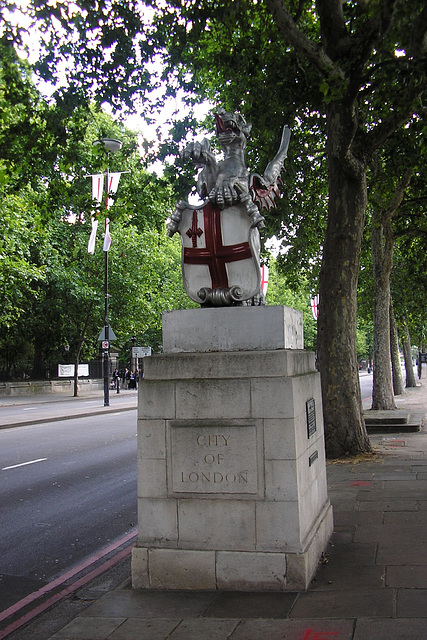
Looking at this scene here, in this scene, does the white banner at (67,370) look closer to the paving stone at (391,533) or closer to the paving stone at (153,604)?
the paving stone at (391,533)

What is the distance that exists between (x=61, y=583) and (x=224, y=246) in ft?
10.9

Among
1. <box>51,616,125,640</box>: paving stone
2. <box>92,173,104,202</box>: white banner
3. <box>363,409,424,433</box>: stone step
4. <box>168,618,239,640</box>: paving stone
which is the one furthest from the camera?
<box>92,173,104,202</box>: white banner

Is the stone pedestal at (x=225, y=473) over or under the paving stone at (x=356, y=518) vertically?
over

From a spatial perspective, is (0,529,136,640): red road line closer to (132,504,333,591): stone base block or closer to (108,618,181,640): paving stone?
(132,504,333,591): stone base block

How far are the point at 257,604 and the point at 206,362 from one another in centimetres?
177

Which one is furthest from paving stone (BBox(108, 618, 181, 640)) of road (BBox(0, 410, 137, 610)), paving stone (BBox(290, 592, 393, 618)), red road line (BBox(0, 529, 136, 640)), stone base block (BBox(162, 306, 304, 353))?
stone base block (BBox(162, 306, 304, 353))

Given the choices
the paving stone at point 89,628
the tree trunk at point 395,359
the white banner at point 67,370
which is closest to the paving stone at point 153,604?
the paving stone at point 89,628

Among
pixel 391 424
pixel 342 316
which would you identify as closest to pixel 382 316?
pixel 391 424

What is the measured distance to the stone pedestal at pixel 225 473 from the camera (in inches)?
183

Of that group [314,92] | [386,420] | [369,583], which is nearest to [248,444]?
[369,583]

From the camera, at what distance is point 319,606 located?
13.7ft

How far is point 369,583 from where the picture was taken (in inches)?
179

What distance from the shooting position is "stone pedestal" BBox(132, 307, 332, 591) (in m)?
4.64

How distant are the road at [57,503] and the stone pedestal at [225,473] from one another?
1.56 m
